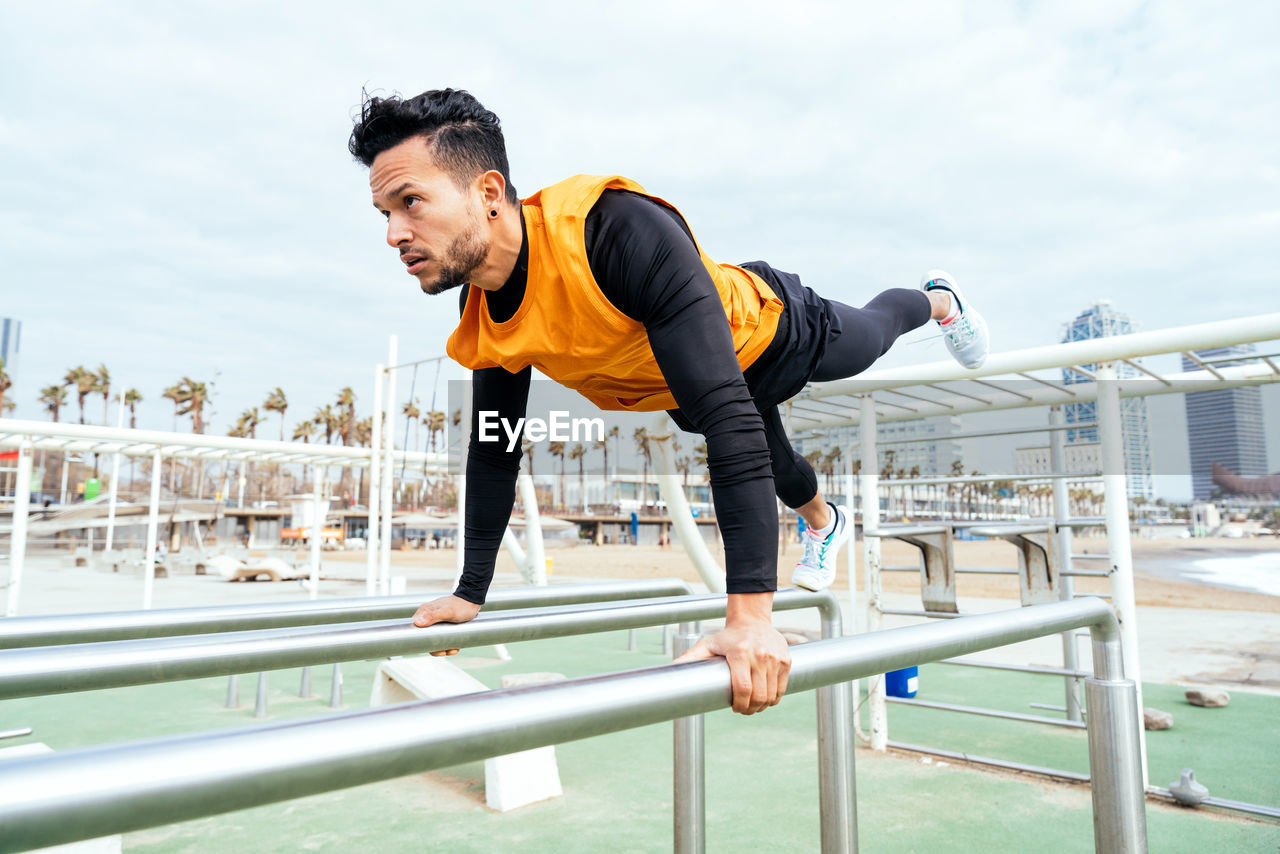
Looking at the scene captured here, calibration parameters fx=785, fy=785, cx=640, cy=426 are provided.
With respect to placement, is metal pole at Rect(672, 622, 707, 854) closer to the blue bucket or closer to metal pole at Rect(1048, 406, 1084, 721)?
the blue bucket

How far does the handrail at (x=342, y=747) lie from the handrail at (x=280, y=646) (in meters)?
0.51

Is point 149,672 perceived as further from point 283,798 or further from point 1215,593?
point 1215,593

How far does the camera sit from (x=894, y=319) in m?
2.04

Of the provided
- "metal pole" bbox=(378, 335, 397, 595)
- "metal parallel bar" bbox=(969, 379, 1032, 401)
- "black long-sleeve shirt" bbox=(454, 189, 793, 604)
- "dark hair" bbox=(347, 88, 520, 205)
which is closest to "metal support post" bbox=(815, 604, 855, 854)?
"black long-sleeve shirt" bbox=(454, 189, 793, 604)

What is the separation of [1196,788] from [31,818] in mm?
3661

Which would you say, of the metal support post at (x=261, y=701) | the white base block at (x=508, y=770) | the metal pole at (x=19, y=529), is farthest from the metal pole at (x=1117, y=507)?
the metal pole at (x=19, y=529)

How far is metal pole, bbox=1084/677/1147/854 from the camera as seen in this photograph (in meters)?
1.21

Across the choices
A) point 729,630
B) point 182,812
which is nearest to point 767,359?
point 729,630

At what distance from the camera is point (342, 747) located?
0.55 meters

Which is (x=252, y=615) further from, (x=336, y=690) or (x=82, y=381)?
(x=82, y=381)

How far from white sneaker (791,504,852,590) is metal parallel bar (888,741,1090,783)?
6.08 ft

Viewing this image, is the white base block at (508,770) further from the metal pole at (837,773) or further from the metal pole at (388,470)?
the metal pole at (388,470)

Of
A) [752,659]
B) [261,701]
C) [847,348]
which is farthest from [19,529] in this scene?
[752,659]

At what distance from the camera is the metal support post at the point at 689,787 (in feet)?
6.03
